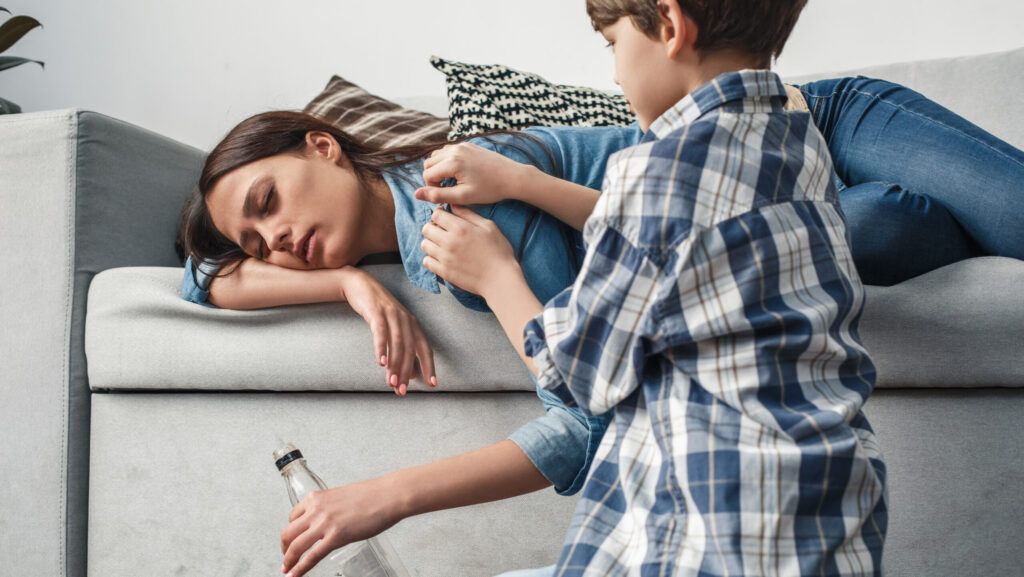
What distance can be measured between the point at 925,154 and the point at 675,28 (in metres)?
0.49

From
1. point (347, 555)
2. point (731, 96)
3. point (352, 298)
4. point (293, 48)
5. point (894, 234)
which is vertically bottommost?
point (347, 555)

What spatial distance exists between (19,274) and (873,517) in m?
1.15

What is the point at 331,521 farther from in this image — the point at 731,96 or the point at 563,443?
the point at 731,96

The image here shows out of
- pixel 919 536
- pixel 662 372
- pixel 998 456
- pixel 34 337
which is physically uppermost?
pixel 662 372

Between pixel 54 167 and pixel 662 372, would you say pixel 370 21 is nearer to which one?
pixel 54 167

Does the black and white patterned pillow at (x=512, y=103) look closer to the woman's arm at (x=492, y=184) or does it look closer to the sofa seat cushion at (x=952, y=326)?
the woman's arm at (x=492, y=184)

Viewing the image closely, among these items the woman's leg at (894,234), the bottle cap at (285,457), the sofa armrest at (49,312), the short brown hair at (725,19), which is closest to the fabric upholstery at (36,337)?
the sofa armrest at (49,312)

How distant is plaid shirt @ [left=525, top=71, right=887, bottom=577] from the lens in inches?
17.6

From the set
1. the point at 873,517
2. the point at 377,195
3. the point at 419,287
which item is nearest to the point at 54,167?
the point at 377,195

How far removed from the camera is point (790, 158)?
0.50 m

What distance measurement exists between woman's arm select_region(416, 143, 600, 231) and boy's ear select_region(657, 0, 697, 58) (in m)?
0.23

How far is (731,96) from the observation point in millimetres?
509

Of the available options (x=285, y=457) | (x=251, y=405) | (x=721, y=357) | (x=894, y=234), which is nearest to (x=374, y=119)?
(x=251, y=405)

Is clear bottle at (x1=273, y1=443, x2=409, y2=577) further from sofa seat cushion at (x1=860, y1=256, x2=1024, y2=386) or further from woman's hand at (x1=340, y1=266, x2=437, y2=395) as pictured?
sofa seat cushion at (x1=860, y1=256, x2=1024, y2=386)
